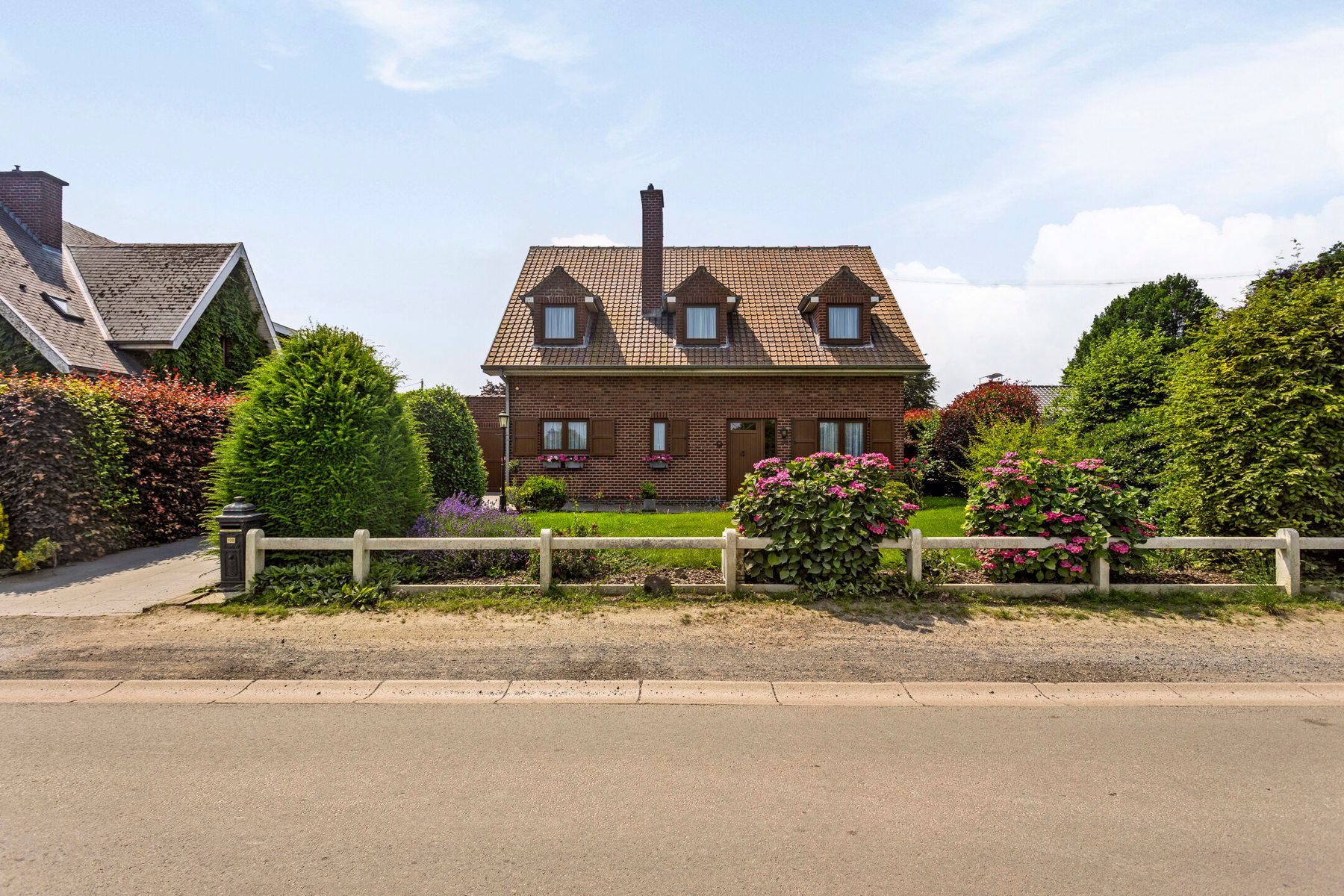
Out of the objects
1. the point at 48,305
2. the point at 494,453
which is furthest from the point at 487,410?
the point at 48,305

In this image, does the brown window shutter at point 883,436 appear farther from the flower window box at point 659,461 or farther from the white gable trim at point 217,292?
the white gable trim at point 217,292

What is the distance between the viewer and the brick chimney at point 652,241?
21516 mm

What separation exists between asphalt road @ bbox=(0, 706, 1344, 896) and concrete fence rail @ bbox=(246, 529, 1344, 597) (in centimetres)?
271

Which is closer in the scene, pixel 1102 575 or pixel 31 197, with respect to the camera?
pixel 1102 575

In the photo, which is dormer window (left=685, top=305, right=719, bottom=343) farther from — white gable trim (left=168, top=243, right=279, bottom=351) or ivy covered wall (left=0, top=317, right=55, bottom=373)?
ivy covered wall (left=0, top=317, right=55, bottom=373)

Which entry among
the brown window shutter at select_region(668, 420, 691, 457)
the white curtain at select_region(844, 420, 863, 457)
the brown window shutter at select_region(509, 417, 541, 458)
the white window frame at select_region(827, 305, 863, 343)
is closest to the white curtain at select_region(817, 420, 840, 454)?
the white curtain at select_region(844, 420, 863, 457)

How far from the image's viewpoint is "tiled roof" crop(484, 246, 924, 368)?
63.3ft

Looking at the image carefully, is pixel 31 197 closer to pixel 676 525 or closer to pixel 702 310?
pixel 702 310

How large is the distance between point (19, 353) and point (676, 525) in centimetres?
1544

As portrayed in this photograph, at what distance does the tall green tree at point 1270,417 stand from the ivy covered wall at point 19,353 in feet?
71.8

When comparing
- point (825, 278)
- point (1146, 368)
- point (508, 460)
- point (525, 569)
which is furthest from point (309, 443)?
point (825, 278)

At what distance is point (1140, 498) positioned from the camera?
390 inches

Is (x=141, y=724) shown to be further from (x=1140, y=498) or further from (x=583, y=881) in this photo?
(x=1140, y=498)

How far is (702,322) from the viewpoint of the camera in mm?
19828
